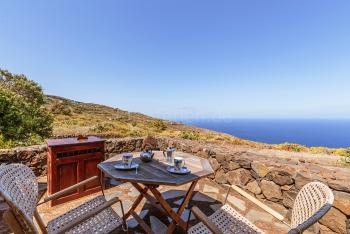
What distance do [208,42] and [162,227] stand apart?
18208mm

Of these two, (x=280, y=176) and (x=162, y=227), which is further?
(x=280, y=176)

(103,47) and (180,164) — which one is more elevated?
(103,47)

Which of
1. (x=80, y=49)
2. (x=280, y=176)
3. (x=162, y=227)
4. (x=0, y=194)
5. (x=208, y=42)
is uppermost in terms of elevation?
(x=208, y=42)

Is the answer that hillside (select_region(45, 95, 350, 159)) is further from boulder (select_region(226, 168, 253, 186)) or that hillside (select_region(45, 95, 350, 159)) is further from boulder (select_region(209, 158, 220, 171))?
boulder (select_region(226, 168, 253, 186))

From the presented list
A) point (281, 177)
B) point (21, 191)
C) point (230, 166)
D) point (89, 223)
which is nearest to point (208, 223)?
point (89, 223)

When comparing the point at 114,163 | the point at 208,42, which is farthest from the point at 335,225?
the point at 208,42

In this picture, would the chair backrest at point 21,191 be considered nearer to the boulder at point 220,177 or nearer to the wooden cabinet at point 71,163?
the wooden cabinet at point 71,163

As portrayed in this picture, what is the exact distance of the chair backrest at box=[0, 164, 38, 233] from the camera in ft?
3.40

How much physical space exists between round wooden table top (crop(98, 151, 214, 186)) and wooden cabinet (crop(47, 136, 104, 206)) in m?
1.03

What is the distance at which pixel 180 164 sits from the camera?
84.7 inches

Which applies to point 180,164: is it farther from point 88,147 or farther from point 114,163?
point 88,147

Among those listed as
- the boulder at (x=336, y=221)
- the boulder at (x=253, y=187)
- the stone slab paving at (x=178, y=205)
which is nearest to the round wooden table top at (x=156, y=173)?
the stone slab paving at (x=178, y=205)

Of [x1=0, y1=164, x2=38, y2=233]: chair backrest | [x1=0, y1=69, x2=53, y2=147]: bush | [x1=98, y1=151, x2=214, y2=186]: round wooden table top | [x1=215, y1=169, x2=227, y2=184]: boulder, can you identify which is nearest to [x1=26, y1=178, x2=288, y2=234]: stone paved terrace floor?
[x1=215, y1=169, x2=227, y2=184]: boulder

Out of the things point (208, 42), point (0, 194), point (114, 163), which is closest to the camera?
point (0, 194)
